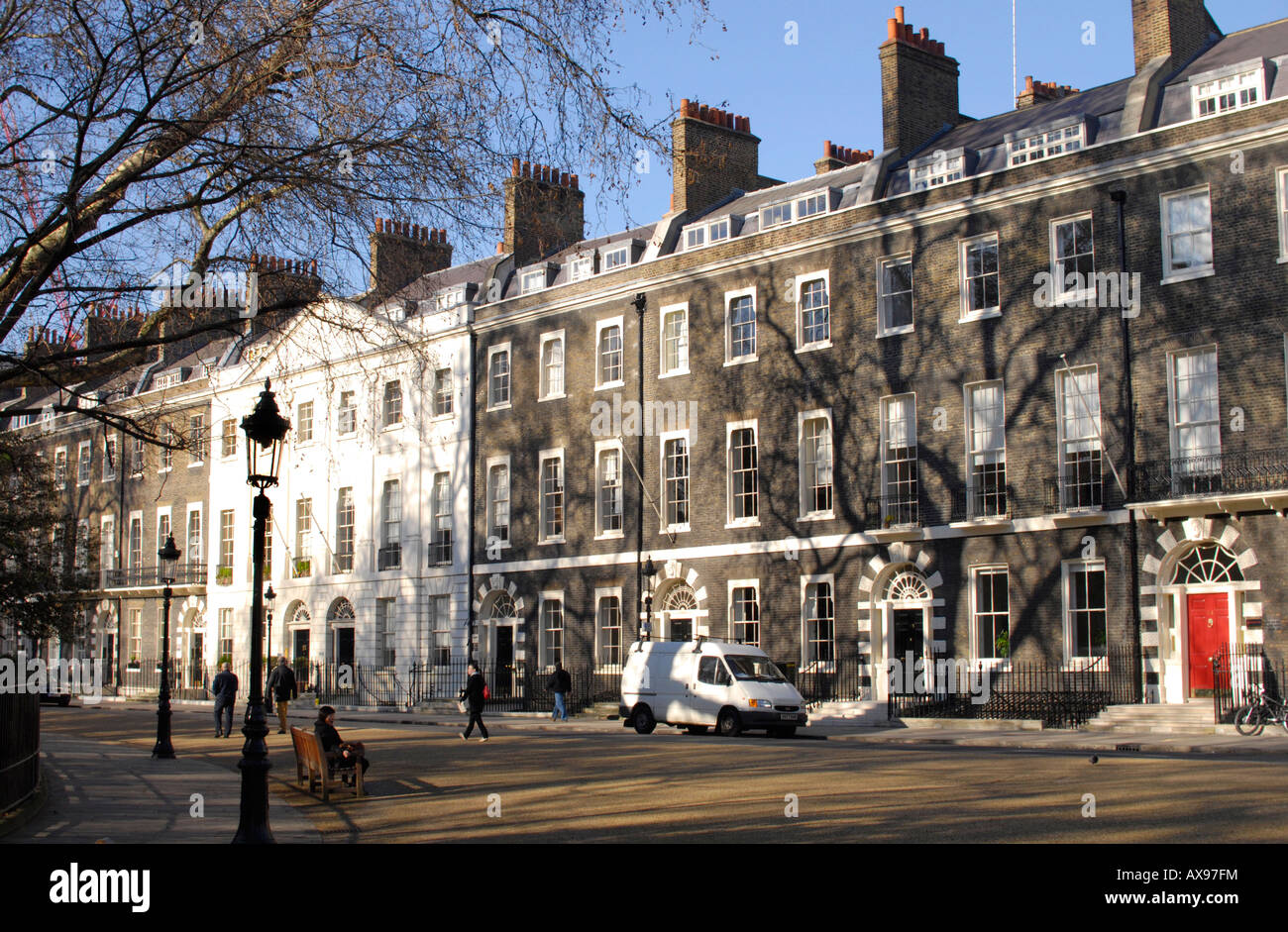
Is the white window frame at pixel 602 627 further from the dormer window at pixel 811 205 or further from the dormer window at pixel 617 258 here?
the dormer window at pixel 811 205

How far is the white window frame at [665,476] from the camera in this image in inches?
1586

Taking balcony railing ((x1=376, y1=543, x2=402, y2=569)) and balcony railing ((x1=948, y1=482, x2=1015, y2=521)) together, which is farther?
balcony railing ((x1=376, y1=543, x2=402, y2=569))

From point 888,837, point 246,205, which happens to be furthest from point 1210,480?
point 246,205

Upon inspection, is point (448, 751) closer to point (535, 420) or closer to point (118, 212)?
point (118, 212)

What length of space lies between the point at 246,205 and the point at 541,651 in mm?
32116

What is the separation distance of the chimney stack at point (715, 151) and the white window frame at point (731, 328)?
4.11 m

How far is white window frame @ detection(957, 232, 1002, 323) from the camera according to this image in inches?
1331

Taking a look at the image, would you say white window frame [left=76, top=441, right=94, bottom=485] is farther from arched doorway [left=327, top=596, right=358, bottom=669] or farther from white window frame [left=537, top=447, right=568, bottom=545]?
white window frame [left=537, top=447, right=568, bottom=545]

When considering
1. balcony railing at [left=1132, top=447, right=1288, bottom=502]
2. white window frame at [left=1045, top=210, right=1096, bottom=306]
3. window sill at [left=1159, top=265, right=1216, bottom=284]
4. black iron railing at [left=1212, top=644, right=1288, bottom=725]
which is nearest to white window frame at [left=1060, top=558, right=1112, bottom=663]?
balcony railing at [left=1132, top=447, right=1288, bottom=502]

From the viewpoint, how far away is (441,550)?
48.5 m

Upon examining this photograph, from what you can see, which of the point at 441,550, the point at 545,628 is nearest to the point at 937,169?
the point at 545,628

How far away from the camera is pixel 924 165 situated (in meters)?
36.4

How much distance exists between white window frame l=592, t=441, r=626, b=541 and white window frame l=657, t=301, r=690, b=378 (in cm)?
259

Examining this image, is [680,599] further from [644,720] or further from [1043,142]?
[1043,142]
